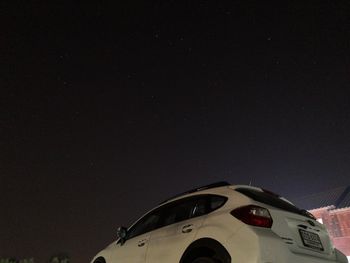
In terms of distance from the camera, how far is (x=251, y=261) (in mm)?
4062

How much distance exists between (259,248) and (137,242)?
2435 mm

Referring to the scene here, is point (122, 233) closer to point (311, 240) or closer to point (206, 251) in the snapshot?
point (206, 251)

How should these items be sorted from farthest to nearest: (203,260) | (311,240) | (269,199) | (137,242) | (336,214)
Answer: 1. (336,214)
2. (137,242)
3. (269,199)
4. (311,240)
5. (203,260)

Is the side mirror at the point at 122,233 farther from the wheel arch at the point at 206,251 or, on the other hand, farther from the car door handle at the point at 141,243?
the wheel arch at the point at 206,251

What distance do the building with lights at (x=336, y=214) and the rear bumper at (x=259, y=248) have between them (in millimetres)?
15139

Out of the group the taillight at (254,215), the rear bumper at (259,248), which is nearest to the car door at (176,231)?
the taillight at (254,215)

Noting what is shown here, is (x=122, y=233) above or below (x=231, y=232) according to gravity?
below

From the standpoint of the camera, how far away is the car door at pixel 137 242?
5805 millimetres

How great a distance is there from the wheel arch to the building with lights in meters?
15.1

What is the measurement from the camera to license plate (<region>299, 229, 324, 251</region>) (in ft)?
15.4

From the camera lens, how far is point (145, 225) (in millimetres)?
6387

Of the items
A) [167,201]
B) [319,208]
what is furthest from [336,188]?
[167,201]

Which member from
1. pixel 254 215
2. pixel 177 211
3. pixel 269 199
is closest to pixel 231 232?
pixel 254 215

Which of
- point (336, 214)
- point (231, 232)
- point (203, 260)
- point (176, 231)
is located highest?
point (231, 232)
